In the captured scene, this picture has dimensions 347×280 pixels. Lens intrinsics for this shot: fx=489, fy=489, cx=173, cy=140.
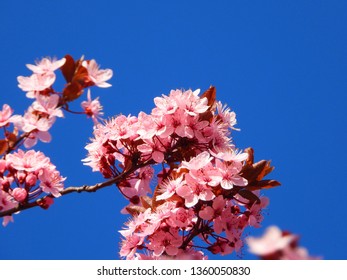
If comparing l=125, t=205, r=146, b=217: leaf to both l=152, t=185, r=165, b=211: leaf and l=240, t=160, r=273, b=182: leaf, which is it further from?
l=240, t=160, r=273, b=182: leaf

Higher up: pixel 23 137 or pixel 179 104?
pixel 179 104

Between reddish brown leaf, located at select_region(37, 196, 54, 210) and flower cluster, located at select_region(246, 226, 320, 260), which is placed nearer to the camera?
flower cluster, located at select_region(246, 226, 320, 260)

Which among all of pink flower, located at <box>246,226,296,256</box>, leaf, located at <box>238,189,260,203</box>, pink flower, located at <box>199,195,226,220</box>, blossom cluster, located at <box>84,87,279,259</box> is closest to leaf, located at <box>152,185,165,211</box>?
blossom cluster, located at <box>84,87,279,259</box>

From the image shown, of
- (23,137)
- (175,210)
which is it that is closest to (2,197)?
(23,137)

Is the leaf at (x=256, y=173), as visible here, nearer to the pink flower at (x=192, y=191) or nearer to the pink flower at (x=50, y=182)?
the pink flower at (x=192, y=191)

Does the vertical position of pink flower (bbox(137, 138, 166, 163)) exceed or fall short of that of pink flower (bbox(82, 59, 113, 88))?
it falls short

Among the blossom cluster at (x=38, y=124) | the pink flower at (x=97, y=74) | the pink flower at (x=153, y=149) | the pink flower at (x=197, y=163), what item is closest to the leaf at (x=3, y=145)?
the blossom cluster at (x=38, y=124)

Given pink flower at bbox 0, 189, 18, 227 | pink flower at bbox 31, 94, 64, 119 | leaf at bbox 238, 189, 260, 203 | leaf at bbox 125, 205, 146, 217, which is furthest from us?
leaf at bbox 125, 205, 146, 217
